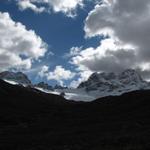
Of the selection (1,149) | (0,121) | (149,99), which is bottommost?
(1,149)

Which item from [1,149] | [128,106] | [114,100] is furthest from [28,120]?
[1,149]

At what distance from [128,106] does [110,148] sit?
83950mm

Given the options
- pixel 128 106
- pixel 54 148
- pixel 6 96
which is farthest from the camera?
pixel 6 96

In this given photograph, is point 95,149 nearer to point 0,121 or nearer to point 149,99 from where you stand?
point 0,121

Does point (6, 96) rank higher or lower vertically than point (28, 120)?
higher

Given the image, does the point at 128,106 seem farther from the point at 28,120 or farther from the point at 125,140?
the point at 125,140

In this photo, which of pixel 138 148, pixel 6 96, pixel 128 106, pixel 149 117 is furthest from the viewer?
pixel 6 96

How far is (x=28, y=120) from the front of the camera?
114 m

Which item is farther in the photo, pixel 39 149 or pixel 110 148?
pixel 39 149

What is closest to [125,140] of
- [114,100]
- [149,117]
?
[149,117]

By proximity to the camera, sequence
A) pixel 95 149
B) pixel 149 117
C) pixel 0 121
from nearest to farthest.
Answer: pixel 95 149, pixel 149 117, pixel 0 121

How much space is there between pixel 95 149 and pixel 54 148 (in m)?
6.19

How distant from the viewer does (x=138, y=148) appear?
1540 inches

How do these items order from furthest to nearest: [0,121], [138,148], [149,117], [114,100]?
[114,100] < [0,121] < [149,117] < [138,148]
